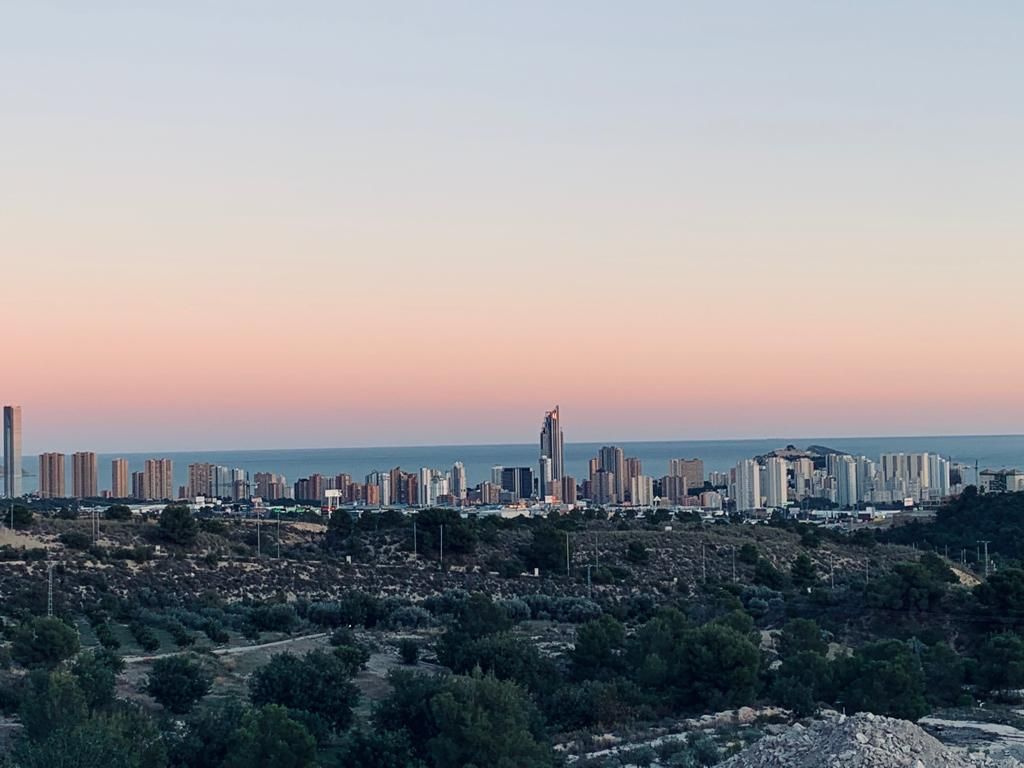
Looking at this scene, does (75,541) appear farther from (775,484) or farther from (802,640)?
(775,484)

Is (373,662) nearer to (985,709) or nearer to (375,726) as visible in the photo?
(375,726)

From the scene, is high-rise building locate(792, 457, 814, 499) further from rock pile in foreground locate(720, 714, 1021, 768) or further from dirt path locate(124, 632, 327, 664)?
rock pile in foreground locate(720, 714, 1021, 768)

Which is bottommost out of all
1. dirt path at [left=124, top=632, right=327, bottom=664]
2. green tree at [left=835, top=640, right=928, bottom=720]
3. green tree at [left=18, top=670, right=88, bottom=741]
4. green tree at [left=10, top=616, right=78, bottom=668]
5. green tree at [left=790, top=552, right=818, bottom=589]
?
green tree at [left=790, top=552, right=818, bottom=589]

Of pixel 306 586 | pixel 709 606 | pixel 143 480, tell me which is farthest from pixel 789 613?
pixel 143 480

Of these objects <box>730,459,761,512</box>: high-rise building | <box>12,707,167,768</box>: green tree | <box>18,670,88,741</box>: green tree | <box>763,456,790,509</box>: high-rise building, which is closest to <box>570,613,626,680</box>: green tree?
<box>18,670,88,741</box>: green tree

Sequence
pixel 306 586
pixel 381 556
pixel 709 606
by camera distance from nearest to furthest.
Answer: pixel 709 606 < pixel 306 586 < pixel 381 556

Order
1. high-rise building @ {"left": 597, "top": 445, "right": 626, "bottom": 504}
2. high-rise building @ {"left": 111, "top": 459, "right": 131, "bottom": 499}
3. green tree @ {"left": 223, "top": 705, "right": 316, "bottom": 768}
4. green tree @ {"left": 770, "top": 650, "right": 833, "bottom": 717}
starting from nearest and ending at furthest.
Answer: green tree @ {"left": 223, "top": 705, "right": 316, "bottom": 768}
green tree @ {"left": 770, "top": 650, "right": 833, "bottom": 717}
high-rise building @ {"left": 111, "top": 459, "right": 131, "bottom": 499}
high-rise building @ {"left": 597, "top": 445, "right": 626, "bottom": 504}

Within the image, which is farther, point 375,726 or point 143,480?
point 143,480

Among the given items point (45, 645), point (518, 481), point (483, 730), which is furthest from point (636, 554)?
point (518, 481)
